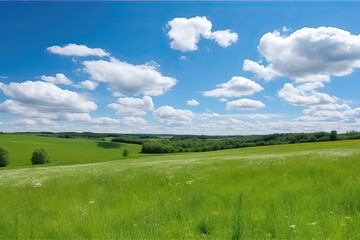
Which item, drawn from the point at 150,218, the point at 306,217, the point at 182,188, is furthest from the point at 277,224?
the point at 182,188

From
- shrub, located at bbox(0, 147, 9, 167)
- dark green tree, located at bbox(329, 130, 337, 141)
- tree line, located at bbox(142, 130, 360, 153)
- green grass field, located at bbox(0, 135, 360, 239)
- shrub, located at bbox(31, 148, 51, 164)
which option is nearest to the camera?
green grass field, located at bbox(0, 135, 360, 239)

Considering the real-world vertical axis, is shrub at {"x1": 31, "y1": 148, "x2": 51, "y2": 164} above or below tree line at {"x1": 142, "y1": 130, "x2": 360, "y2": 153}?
below

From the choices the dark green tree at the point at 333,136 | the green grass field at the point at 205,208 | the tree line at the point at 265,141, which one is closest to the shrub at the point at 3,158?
the tree line at the point at 265,141

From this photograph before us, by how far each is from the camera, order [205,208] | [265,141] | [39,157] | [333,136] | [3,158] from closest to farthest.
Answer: [205,208] → [3,158] → [333,136] → [39,157] → [265,141]

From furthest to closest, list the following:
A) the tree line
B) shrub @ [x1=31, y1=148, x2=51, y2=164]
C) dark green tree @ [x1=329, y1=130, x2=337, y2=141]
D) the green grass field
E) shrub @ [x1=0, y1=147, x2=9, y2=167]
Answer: shrub @ [x1=31, y1=148, x2=51, y2=164], the tree line, dark green tree @ [x1=329, y1=130, x2=337, y2=141], shrub @ [x1=0, y1=147, x2=9, y2=167], the green grass field

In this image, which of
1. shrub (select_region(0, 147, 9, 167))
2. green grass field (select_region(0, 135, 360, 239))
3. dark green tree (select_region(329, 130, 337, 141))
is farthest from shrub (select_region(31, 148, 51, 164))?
dark green tree (select_region(329, 130, 337, 141))

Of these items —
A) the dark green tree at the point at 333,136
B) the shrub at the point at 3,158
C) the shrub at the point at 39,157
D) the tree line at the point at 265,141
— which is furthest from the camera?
the shrub at the point at 39,157

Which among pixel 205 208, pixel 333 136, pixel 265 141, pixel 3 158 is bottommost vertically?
pixel 3 158

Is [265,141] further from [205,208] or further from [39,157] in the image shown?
[205,208]

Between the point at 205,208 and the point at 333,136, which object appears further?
the point at 333,136

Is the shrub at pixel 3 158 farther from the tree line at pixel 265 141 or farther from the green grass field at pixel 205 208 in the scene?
the green grass field at pixel 205 208

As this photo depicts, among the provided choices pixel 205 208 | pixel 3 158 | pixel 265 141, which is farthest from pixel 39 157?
pixel 205 208

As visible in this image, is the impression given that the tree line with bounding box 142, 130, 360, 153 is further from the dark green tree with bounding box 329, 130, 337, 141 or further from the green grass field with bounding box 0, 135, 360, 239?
the green grass field with bounding box 0, 135, 360, 239

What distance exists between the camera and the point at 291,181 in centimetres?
984
